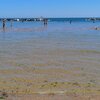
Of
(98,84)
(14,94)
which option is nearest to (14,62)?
(98,84)

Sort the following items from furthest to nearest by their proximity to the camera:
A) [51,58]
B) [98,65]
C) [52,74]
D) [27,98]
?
[51,58]
[98,65]
[52,74]
[27,98]

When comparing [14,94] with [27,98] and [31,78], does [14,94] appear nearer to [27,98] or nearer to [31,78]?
[27,98]

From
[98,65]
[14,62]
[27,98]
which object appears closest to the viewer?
[27,98]

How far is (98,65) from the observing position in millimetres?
16297

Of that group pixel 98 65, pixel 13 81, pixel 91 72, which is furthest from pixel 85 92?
pixel 98 65

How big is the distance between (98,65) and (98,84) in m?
4.36

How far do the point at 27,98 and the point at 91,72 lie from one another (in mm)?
5619

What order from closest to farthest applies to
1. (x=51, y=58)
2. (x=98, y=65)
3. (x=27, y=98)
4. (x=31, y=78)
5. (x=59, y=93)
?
1. (x=27, y=98)
2. (x=59, y=93)
3. (x=31, y=78)
4. (x=98, y=65)
5. (x=51, y=58)

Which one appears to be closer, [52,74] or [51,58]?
[52,74]

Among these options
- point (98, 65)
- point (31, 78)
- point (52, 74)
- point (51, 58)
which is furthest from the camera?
point (51, 58)

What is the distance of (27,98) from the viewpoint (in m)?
9.43

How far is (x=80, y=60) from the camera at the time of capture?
18250mm

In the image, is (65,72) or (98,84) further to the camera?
(65,72)

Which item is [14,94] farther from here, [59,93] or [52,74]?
[52,74]
